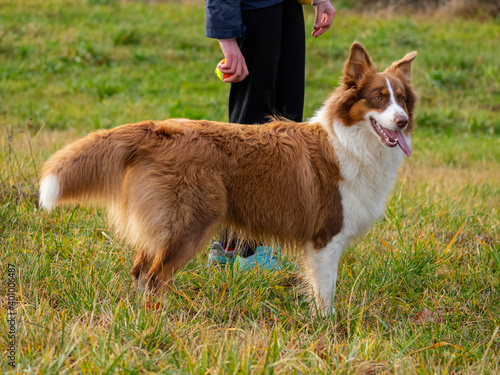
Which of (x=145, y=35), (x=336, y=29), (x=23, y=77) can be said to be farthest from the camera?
(x=336, y=29)

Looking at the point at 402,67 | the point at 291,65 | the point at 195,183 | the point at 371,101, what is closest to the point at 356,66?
the point at 371,101

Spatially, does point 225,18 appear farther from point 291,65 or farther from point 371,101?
point 371,101

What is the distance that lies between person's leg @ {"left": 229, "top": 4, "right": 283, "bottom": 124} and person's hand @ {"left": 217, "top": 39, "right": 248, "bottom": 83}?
0.42 ft

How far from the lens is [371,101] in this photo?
3.35 meters

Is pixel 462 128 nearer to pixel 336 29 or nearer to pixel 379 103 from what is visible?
pixel 336 29

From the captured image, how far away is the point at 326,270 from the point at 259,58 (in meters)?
1.39

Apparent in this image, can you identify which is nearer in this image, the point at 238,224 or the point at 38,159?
the point at 238,224

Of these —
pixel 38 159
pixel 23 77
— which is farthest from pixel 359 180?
pixel 23 77

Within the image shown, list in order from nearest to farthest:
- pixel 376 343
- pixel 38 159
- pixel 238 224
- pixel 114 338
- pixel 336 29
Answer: pixel 114 338 → pixel 376 343 → pixel 238 224 → pixel 38 159 → pixel 336 29

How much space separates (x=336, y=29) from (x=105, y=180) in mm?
10864

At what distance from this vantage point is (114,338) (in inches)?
100

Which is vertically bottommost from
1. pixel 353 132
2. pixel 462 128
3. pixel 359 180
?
pixel 462 128

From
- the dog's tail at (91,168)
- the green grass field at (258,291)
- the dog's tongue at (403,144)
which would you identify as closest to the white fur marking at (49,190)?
the dog's tail at (91,168)

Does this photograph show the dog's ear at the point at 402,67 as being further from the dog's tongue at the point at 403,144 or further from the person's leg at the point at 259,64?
the person's leg at the point at 259,64
